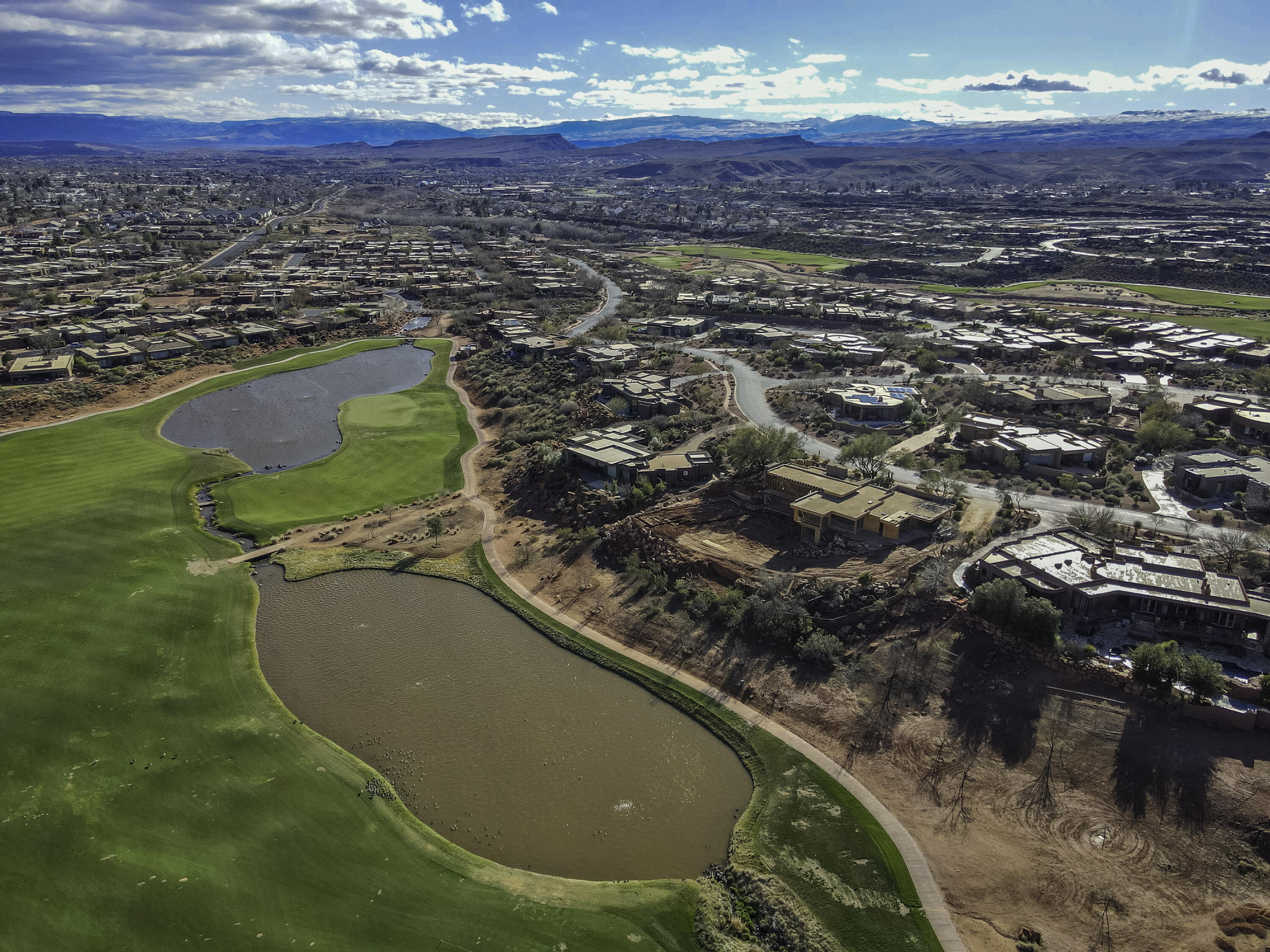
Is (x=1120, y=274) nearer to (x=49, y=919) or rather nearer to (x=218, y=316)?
(x=218, y=316)

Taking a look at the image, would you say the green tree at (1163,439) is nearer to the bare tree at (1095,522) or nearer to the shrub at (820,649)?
the bare tree at (1095,522)

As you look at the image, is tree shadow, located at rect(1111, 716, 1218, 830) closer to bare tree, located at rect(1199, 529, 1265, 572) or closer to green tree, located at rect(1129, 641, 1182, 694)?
green tree, located at rect(1129, 641, 1182, 694)

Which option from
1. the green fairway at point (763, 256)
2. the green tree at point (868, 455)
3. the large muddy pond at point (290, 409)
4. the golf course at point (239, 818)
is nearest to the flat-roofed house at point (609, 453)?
the golf course at point (239, 818)

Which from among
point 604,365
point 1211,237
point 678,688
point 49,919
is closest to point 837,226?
point 1211,237

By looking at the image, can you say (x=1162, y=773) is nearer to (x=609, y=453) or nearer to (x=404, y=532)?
(x=609, y=453)

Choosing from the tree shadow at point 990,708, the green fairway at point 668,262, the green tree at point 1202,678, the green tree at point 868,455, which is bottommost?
the tree shadow at point 990,708

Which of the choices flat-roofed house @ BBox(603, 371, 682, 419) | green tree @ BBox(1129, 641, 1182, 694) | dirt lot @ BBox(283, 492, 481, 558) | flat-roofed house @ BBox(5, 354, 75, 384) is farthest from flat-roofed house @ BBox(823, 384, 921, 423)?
flat-roofed house @ BBox(5, 354, 75, 384)
